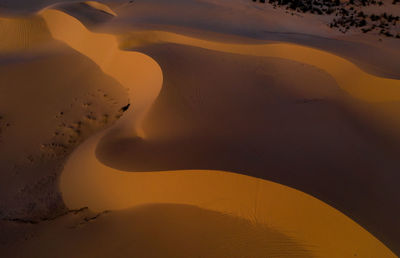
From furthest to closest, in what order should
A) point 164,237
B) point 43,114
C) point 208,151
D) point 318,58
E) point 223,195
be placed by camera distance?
point 318,58 → point 43,114 → point 208,151 → point 223,195 → point 164,237

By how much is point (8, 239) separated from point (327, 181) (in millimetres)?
3908

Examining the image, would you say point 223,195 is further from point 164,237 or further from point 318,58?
point 318,58

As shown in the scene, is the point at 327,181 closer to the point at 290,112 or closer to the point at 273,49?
the point at 290,112

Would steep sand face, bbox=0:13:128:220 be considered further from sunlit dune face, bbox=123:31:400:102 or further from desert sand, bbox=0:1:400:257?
sunlit dune face, bbox=123:31:400:102

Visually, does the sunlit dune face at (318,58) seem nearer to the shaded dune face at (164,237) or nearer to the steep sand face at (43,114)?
the steep sand face at (43,114)

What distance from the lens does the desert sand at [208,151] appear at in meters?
2.84

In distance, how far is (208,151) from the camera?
142 inches

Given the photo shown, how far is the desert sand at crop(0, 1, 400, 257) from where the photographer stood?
9.31 feet

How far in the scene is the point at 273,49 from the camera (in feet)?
Result: 21.1

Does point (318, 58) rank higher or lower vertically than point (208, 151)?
higher

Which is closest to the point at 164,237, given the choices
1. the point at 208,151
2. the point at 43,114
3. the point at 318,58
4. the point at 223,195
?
the point at 223,195

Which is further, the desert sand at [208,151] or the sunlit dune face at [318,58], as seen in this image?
the sunlit dune face at [318,58]

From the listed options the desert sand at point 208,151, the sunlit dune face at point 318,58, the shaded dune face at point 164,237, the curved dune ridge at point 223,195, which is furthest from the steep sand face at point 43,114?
the sunlit dune face at point 318,58

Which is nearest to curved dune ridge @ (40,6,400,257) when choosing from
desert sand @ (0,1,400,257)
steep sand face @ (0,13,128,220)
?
desert sand @ (0,1,400,257)
